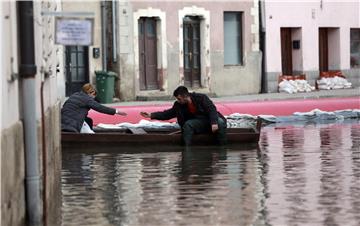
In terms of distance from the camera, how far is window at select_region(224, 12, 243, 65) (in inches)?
1374

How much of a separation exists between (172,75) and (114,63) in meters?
2.34

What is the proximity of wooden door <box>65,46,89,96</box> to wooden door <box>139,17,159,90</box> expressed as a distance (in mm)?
1916

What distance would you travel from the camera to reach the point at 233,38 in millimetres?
35188

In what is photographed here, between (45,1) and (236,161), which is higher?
(45,1)

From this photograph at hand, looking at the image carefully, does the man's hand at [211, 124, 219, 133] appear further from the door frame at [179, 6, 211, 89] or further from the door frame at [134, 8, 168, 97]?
the door frame at [179, 6, 211, 89]

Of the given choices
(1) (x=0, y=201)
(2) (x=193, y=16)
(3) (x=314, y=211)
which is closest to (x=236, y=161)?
(3) (x=314, y=211)

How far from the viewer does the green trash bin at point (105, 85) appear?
30312 mm

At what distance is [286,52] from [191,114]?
63.2 ft

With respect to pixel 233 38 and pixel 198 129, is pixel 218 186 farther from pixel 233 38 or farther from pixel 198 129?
pixel 233 38

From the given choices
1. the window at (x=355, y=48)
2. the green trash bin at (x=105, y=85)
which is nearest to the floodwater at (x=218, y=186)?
the green trash bin at (x=105, y=85)

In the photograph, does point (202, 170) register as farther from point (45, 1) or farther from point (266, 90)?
point (266, 90)

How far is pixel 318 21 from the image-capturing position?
37438mm

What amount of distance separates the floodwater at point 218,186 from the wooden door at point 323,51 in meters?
19.5

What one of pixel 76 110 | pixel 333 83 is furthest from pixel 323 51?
pixel 76 110
